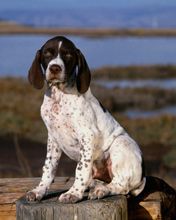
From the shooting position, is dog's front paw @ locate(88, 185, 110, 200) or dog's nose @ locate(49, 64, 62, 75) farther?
dog's front paw @ locate(88, 185, 110, 200)

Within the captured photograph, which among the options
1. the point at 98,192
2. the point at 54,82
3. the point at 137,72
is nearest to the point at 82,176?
the point at 98,192

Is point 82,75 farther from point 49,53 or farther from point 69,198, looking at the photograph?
point 69,198

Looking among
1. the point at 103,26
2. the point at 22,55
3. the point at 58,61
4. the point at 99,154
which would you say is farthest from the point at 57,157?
the point at 103,26

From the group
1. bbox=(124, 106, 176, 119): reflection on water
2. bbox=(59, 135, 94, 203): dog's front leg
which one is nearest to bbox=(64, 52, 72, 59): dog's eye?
bbox=(59, 135, 94, 203): dog's front leg

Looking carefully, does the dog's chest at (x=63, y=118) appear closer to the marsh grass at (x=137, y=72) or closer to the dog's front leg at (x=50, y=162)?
the dog's front leg at (x=50, y=162)

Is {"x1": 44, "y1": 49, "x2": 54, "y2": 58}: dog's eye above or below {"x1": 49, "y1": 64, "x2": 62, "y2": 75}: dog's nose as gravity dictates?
above

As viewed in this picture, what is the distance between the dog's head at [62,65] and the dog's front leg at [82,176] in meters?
0.39

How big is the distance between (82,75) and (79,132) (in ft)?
1.26

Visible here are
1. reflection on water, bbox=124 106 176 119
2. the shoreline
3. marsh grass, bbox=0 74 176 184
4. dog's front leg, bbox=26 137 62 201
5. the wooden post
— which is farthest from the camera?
the shoreline

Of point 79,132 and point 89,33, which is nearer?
point 79,132

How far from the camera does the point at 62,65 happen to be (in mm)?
5543

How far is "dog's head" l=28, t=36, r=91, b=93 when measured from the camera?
221 inches

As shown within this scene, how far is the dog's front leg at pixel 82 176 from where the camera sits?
221 inches

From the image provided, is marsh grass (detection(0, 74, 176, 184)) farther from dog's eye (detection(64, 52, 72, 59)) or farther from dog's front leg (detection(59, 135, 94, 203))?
dog's eye (detection(64, 52, 72, 59))
